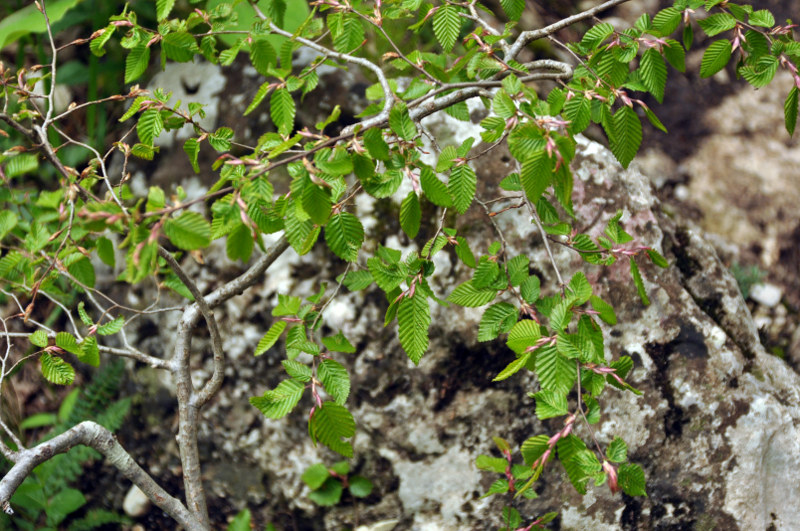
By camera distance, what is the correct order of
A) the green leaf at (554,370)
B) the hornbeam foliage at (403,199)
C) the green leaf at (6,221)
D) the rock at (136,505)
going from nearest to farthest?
the hornbeam foliage at (403,199), the green leaf at (554,370), the green leaf at (6,221), the rock at (136,505)

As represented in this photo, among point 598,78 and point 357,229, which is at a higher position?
point 598,78

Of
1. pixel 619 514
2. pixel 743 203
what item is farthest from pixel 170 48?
pixel 743 203

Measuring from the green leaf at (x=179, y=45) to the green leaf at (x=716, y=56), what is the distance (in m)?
1.47

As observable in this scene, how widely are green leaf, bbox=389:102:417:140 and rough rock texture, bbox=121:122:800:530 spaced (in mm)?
1169

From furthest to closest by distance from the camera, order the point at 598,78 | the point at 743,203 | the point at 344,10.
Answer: the point at 743,203
the point at 344,10
the point at 598,78

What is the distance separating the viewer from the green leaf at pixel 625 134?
4.47ft

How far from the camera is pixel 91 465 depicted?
2.74 m

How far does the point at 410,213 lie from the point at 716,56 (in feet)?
3.33

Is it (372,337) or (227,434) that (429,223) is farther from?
(227,434)

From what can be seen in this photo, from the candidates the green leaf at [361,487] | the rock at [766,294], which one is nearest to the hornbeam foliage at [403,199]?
the green leaf at [361,487]

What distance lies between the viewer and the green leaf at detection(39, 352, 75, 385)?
5.34ft

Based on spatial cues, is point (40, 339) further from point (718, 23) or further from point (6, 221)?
point (718, 23)

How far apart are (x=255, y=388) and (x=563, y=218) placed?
1503 mm

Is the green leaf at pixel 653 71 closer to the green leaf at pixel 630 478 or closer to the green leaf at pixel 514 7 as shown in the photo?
the green leaf at pixel 514 7
